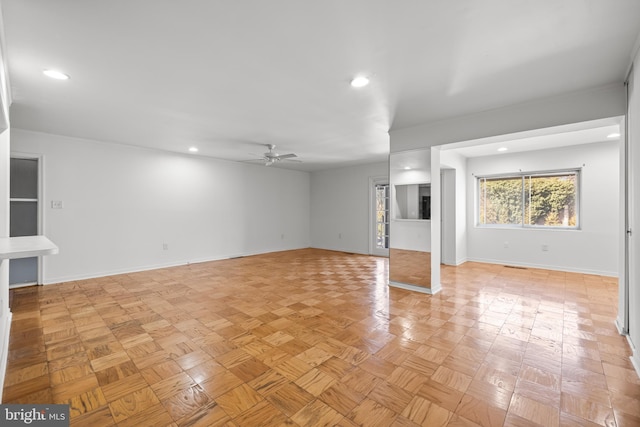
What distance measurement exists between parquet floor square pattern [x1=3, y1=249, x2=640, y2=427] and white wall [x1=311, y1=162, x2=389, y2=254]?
348 centimetres

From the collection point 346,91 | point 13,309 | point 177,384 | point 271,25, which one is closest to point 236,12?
point 271,25

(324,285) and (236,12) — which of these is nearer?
(236,12)

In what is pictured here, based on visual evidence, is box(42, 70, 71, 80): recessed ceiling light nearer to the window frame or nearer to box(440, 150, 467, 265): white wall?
box(440, 150, 467, 265): white wall

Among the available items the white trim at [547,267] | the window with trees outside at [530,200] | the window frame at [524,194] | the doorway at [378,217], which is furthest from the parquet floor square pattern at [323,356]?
the doorway at [378,217]

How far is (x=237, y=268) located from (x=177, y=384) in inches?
148

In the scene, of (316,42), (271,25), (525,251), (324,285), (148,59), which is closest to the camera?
(271,25)

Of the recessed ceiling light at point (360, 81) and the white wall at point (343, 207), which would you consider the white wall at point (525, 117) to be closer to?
the recessed ceiling light at point (360, 81)

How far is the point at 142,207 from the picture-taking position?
5.30 m

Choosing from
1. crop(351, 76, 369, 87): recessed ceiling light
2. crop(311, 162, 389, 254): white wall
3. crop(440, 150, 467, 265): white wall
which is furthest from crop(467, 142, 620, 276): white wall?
crop(351, 76, 369, 87): recessed ceiling light

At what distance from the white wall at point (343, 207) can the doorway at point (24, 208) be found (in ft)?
19.6

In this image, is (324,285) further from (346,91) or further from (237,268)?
(346,91)

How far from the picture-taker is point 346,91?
9.04ft

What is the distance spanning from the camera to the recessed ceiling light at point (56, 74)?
235cm

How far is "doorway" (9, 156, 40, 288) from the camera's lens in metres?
4.32
